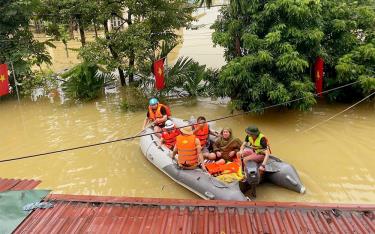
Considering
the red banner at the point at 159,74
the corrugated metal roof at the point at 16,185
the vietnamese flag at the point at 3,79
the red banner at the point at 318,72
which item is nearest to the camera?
the corrugated metal roof at the point at 16,185

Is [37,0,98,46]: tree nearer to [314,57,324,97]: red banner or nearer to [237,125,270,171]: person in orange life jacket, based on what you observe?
[314,57,324,97]: red banner

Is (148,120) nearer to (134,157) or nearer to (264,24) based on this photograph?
(134,157)

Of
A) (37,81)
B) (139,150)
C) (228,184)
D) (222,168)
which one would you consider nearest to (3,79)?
(37,81)

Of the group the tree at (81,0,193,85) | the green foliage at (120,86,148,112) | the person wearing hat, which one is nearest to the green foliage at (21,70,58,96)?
the tree at (81,0,193,85)

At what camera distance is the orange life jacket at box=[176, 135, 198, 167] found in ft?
22.8

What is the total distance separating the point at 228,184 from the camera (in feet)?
21.0

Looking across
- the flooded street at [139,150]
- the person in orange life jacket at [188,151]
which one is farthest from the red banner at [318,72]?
the person in orange life jacket at [188,151]

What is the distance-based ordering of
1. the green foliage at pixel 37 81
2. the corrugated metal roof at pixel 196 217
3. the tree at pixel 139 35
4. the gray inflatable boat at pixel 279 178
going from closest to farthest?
the corrugated metal roof at pixel 196 217 < the gray inflatable boat at pixel 279 178 < the tree at pixel 139 35 < the green foliage at pixel 37 81

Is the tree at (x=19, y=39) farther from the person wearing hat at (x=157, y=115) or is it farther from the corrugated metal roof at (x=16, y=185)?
the corrugated metal roof at (x=16, y=185)

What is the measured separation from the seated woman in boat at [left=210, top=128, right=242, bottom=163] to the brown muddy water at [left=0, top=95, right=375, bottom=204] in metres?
0.87

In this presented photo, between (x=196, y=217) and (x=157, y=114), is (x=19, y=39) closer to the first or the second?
(x=157, y=114)

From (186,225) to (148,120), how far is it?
4.76 m

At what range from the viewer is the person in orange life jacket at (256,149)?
6.78 metres

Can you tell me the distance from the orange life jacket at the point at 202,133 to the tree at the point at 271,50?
238 centimetres
